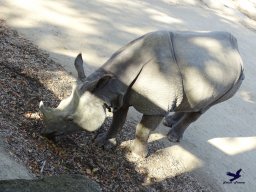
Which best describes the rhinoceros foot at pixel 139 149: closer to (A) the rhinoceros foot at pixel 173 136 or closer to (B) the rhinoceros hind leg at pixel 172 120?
(A) the rhinoceros foot at pixel 173 136

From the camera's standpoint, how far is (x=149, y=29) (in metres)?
8.23

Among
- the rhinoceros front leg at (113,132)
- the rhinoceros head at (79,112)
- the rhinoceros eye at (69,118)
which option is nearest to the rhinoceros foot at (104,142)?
the rhinoceros front leg at (113,132)

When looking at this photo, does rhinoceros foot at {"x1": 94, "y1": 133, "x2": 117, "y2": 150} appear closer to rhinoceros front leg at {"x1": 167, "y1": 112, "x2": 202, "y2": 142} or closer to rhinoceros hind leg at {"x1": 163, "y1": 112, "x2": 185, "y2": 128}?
rhinoceros front leg at {"x1": 167, "y1": 112, "x2": 202, "y2": 142}

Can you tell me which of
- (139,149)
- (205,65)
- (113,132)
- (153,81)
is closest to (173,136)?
(139,149)

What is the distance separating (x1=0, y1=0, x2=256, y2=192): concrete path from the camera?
16.8 ft

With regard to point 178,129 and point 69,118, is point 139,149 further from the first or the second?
point 69,118

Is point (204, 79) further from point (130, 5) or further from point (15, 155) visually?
point (130, 5)

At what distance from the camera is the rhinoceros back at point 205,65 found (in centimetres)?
395

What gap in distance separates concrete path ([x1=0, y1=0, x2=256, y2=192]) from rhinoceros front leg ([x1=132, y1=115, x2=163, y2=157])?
1.70 ft

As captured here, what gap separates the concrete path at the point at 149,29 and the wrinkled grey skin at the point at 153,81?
1.04m

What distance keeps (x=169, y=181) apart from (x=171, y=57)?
1.41 m

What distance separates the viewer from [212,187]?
4723 millimetres

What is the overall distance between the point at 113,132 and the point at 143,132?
313mm

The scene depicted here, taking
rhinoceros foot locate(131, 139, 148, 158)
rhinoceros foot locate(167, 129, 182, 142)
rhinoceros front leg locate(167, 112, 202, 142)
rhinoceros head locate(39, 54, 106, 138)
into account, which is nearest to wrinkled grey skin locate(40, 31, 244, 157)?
rhinoceros head locate(39, 54, 106, 138)
